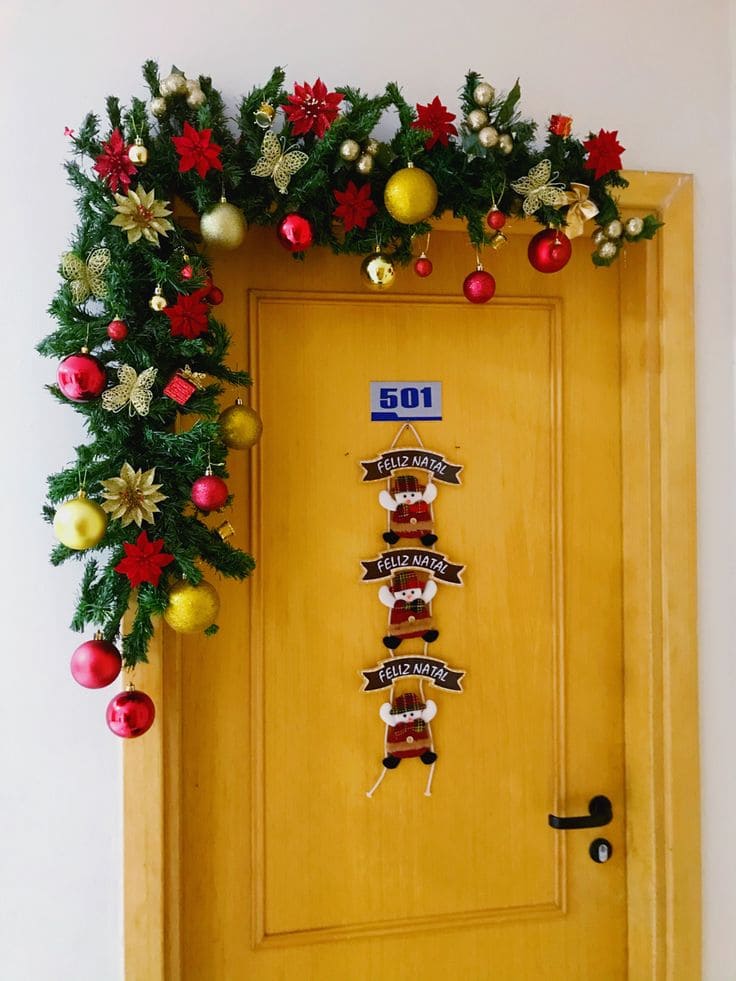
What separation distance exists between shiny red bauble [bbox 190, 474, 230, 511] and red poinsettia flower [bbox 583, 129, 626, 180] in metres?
0.79

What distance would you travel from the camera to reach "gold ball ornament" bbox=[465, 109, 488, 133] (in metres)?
1.08

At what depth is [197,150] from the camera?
1.02 m

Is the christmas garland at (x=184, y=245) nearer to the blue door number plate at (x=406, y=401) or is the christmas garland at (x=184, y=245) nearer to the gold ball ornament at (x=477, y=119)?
the gold ball ornament at (x=477, y=119)

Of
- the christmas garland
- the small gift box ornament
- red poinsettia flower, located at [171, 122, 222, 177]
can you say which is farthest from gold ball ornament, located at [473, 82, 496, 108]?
the small gift box ornament

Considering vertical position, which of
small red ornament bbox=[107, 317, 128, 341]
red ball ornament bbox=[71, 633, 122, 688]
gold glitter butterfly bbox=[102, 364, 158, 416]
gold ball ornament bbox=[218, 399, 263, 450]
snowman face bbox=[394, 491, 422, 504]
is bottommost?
red ball ornament bbox=[71, 633, 122, 688]

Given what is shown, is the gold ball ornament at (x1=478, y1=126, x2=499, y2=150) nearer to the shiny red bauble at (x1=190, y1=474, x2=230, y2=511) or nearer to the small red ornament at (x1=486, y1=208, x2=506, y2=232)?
the small red ornament at (x1=486, y1=208, x2=506, y2=232)

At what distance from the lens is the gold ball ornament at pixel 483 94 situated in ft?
3.51

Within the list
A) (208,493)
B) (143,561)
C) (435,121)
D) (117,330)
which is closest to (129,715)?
(143,561)

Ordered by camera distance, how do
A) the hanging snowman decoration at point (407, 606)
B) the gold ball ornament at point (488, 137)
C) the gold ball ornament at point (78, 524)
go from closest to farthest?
the gold ball ornament at point (78, 524) < the gold ball ornament at point (488, 137) < the hanging snowman decoration at point (407, 606)

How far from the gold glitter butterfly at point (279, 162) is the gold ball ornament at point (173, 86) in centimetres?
14

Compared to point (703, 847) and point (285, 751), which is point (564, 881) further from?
point (285, 751)

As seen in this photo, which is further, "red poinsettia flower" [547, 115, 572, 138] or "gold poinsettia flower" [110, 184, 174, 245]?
"red poinsettia flower" [547, 115, 572, 138]

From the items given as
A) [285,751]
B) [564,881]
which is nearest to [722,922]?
[564,881]

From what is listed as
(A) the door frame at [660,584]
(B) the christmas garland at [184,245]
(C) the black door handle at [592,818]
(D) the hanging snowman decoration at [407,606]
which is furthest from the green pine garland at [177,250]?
(C) the black door handle at [592,818]
